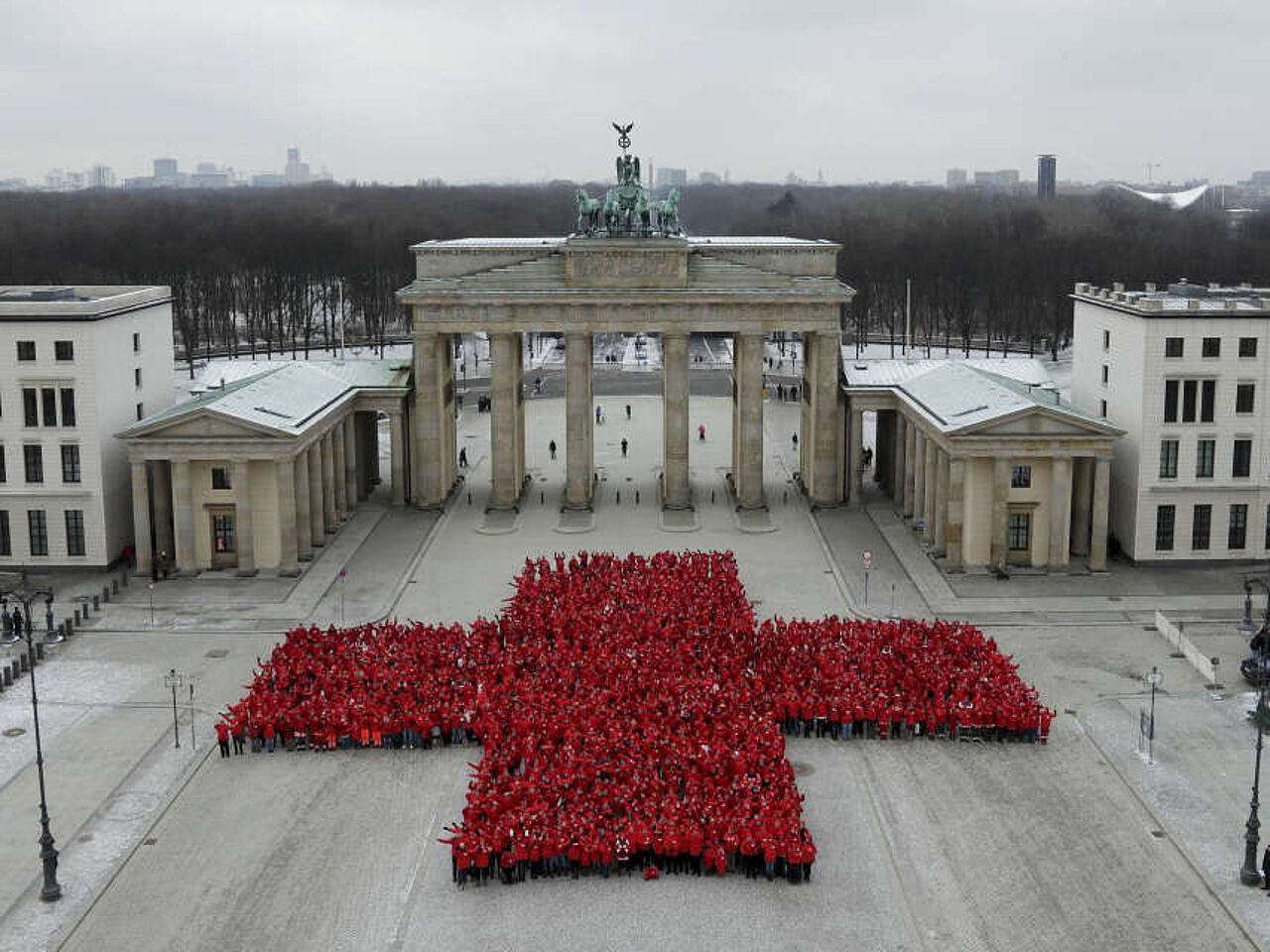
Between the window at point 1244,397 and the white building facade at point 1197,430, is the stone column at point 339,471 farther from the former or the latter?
the window at point 1244,397

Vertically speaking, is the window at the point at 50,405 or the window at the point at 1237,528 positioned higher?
the window at the point at 50,405

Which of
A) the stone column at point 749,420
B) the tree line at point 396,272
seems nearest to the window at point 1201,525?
the stone column at point 749,420

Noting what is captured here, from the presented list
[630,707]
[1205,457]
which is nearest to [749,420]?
[1205,457]

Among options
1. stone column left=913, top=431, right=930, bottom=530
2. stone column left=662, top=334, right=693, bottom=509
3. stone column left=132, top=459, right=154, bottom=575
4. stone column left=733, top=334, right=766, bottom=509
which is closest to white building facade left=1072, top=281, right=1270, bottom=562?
stone column left=913, top=431, right=930, bottom=530

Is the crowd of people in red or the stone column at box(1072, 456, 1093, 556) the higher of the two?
the stone column at box(1072, 456, 1093, 556)

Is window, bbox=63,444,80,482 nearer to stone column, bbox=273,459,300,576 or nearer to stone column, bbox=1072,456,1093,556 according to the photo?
stone column, bbox=273,459,300,576

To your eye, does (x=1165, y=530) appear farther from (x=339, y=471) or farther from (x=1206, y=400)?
(x=339, y=471)
